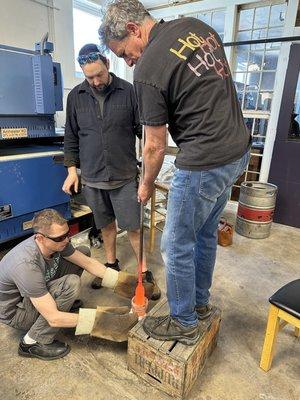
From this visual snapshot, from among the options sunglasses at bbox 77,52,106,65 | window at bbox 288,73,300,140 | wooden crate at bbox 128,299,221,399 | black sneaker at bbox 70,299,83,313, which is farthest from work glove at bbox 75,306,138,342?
window at bbox 288,73,300,140

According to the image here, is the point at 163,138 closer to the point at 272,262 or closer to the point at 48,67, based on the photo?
the point at 48,67

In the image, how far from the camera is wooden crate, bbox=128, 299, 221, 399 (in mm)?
1250

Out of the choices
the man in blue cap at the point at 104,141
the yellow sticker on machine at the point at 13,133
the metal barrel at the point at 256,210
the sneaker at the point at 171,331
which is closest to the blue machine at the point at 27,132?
the yellow sticker on machine at the point at 13,133

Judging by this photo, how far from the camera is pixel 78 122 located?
Answer: 6.24ft

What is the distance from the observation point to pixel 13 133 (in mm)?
1995

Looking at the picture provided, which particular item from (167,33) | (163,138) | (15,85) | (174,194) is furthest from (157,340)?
(15,85)

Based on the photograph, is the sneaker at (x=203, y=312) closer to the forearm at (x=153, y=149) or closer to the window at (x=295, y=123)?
the forearm at (x=153, y=149)

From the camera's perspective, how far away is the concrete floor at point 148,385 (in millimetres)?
1344

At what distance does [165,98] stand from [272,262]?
6.75 feet

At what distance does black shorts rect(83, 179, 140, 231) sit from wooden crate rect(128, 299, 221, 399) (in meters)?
0.68

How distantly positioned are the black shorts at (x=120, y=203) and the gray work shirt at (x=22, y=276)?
1.84 feet

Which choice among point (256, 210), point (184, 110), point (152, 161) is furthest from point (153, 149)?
point (256, 210)

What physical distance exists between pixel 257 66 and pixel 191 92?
2806 millimetres

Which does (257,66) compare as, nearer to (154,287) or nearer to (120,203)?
(120,203)
